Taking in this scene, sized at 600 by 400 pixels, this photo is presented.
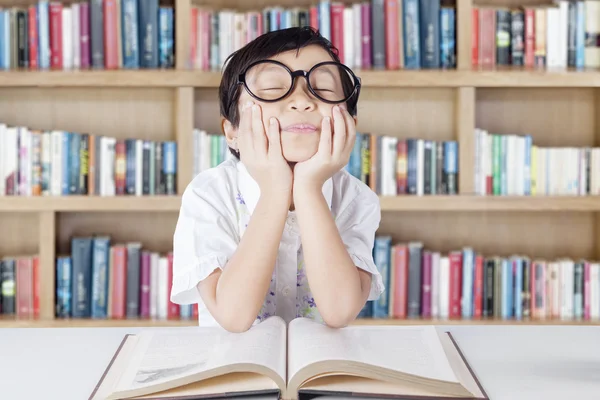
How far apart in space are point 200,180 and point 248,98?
0.17 metres

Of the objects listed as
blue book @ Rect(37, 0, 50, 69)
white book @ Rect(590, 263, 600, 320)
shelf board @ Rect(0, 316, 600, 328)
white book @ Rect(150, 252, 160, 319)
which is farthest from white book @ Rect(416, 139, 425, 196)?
blue book @ Rect(37, 0, 50, 69)

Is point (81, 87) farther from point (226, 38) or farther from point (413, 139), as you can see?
point (413, 139)

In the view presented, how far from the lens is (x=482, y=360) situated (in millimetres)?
903

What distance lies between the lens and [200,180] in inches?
48.1

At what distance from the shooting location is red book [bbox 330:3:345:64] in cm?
232

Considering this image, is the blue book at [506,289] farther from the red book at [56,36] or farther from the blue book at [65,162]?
the red book at [56,36]

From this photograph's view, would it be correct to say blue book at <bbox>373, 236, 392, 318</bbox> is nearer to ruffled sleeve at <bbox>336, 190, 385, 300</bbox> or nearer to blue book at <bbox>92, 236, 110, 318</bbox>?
blue book at <bbox>92, 236, 110, 318</bbox>

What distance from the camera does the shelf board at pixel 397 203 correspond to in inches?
90.1

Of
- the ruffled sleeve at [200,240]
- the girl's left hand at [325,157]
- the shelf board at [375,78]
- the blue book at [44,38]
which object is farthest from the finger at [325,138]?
the blue book at [44,38]

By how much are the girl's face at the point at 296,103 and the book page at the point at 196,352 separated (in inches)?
10.6

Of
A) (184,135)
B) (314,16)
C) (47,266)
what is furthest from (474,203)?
(47,266)

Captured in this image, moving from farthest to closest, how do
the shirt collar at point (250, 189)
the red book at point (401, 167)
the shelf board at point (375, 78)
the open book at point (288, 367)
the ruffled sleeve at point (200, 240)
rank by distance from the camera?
the red book at point (401, 167)
the shelf board at point (375, 78)
the shirt collar at point (250, 189)
the ruffled sleeve at point (200, 240)
the open book at point (288, 367)

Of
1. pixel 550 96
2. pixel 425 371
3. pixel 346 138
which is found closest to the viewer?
pixel 425 371

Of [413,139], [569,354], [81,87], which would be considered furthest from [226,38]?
[569,354]
